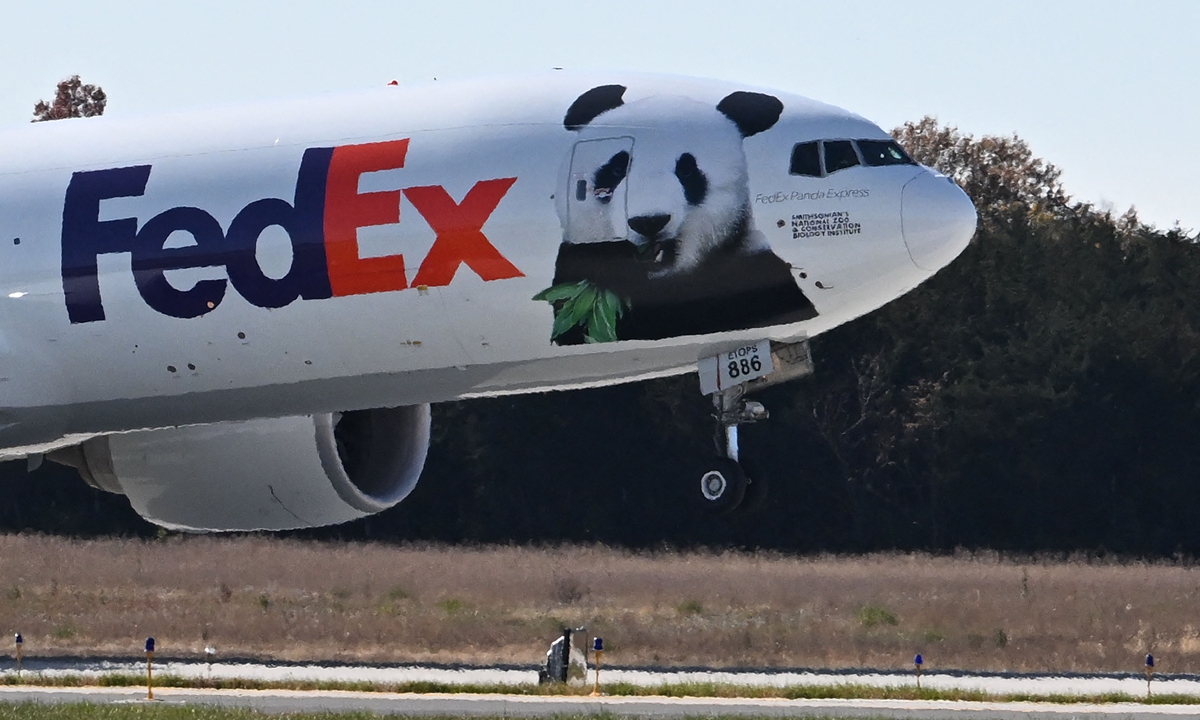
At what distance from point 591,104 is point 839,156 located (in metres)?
2.52

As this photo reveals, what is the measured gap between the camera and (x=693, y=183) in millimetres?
20250

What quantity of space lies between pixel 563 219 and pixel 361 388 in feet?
10.3

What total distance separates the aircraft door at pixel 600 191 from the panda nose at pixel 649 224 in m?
0.08

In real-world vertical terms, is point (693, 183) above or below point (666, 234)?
above

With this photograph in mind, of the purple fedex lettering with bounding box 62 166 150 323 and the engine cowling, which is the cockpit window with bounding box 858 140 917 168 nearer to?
the engine cowling

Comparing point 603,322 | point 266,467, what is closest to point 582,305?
point 603,322

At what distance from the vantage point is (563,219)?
20.5 m

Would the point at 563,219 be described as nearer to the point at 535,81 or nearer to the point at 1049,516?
the point at 535,81

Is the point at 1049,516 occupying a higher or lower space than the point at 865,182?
lower

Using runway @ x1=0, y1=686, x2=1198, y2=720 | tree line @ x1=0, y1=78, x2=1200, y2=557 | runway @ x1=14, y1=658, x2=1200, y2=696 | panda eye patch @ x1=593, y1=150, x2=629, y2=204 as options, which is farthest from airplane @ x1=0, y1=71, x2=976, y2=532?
tree line @ x1=0, y1=78, x2=1200, y2=557

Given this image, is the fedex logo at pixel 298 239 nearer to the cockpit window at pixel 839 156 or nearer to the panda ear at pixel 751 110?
the panda ear at pixel 751 110

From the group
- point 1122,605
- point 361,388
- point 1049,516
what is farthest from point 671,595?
point 1049,516

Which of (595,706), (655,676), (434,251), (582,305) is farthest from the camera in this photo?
(655,676)

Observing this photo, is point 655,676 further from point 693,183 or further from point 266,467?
point 693,183
